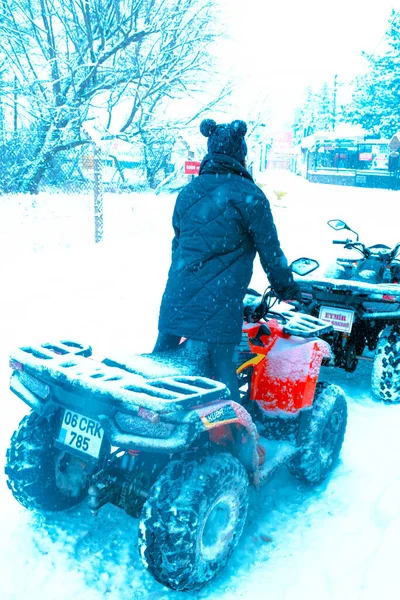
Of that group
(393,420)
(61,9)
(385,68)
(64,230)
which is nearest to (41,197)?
(64,230)

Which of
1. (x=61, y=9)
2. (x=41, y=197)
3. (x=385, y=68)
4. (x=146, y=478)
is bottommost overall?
(x=146, y=478)

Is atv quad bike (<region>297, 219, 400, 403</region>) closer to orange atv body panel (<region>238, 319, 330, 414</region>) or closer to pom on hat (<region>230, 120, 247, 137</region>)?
orange atv body panel (<region>238, 319, 330, 414</region>)

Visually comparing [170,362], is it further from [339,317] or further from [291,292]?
[339,317]

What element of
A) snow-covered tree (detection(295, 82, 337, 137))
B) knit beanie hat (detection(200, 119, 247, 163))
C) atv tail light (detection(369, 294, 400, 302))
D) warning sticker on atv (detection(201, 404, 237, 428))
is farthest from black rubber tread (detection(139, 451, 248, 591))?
snow-covered tree (detection(295, 82, 337, 137))

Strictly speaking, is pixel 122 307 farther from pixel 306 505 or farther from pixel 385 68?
pixel 385 68

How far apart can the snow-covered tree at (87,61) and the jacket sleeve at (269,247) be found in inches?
383

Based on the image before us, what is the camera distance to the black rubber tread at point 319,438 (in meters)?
3.45

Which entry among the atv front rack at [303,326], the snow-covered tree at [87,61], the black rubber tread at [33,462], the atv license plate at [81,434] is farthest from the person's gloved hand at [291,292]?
the snow-covered tree at [87,61]

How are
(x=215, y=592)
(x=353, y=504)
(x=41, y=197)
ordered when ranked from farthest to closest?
(x=41, y=197)
(x=353, y=504)
(x=215, y=592)

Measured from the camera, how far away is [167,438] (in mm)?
2305

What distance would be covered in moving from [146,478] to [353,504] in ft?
4.84

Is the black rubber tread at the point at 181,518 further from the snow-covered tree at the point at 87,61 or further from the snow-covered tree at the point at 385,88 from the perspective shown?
the snow-covered tree at the point at 385,88

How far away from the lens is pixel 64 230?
9477 mm

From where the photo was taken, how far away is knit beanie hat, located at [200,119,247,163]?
2.86 m
